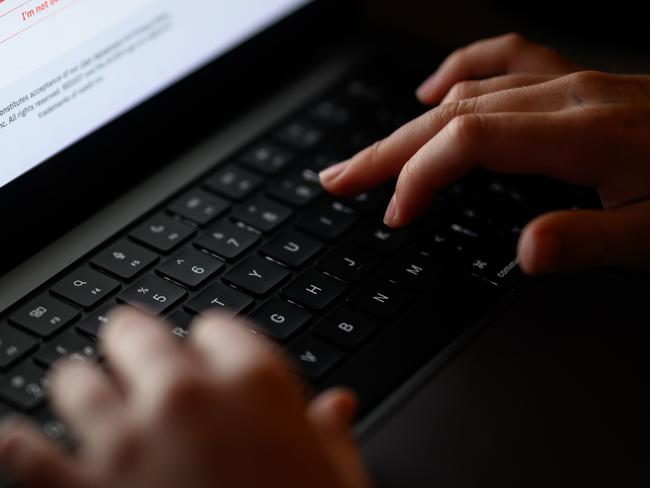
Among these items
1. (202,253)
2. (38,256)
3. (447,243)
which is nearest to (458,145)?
(447,243)

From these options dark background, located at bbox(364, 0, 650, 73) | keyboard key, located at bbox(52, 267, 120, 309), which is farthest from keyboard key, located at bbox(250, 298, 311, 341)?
dark background, located at bbox(364, 0, 650, 73)

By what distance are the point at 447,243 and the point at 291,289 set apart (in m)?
0.12

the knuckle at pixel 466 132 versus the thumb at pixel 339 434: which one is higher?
the knuckle at pixel 466 132

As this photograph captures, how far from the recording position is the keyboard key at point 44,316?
543 millimetres

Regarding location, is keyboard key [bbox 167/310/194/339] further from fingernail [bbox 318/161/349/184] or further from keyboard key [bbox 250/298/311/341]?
fingernail [bbox 318/161/349/184]

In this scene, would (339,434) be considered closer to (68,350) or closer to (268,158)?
(68,350)

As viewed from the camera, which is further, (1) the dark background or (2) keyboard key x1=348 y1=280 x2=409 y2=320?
(1) the dark background

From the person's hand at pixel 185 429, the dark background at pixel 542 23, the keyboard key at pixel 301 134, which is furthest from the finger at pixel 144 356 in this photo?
the dark background at pixel 542 23

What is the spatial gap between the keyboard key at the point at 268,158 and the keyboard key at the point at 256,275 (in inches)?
4.6

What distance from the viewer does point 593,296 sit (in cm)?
59

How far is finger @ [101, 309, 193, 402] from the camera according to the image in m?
0.40

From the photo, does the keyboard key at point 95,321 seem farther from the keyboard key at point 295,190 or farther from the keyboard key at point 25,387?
the keyboard key at point 295,190

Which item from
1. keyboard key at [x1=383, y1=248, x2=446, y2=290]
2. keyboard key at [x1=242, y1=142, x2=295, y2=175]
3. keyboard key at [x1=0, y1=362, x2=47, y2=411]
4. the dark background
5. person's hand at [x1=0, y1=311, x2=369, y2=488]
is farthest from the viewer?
the dark background

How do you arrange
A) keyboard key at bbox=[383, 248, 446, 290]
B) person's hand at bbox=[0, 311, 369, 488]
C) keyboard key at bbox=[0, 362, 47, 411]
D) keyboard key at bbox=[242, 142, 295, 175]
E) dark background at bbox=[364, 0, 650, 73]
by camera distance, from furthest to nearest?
dark background at bbox=[364, 0, 650, 73] < keyboard key at bbox=[242, 142, 295, 175] < keyboard key at bbox=[383, 248, 446, 290] < keyboard key at bbox=[0, 362, 47, 411] < person's hand at bbox=[0, 311, 369, 488]
